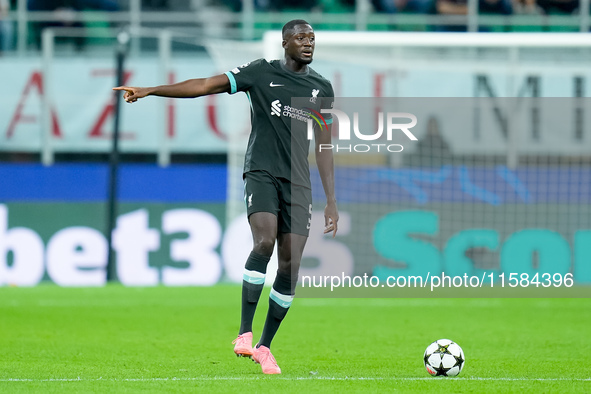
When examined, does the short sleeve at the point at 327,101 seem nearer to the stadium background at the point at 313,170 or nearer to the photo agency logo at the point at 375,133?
the stadium background at the point at 313,170

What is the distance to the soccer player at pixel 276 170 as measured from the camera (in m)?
6.29

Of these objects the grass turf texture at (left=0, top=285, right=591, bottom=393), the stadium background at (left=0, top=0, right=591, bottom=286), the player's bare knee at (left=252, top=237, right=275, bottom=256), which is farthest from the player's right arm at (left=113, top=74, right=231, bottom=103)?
the stadium background at (left=0, top=0, right=591, bottom=286)

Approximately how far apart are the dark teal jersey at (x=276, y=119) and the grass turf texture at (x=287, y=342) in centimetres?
128

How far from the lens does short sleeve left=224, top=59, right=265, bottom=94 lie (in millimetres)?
6367

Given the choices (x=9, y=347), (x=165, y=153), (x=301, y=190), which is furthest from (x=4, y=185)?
(x=301, y=190)

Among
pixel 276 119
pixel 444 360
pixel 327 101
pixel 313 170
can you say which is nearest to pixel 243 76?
pixel 276 119

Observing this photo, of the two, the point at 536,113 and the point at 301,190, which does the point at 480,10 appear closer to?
the point at 536,113

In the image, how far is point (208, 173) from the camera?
14.9 metres

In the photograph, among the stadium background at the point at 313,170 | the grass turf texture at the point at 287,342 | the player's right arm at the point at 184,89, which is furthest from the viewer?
the stadium background at the point at 313,170

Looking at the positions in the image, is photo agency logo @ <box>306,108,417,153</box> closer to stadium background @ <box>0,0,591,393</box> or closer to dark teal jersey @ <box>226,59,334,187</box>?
stadium background @ <box>0,0,591,393</box>

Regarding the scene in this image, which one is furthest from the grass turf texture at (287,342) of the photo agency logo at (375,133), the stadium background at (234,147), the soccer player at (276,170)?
the photo agency logo at (375,133)

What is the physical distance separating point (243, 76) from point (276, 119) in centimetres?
34

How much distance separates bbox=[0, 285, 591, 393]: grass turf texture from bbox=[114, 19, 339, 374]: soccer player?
440 millimetres

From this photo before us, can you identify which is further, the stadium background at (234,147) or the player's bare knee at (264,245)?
the stadium background at (234,147)
